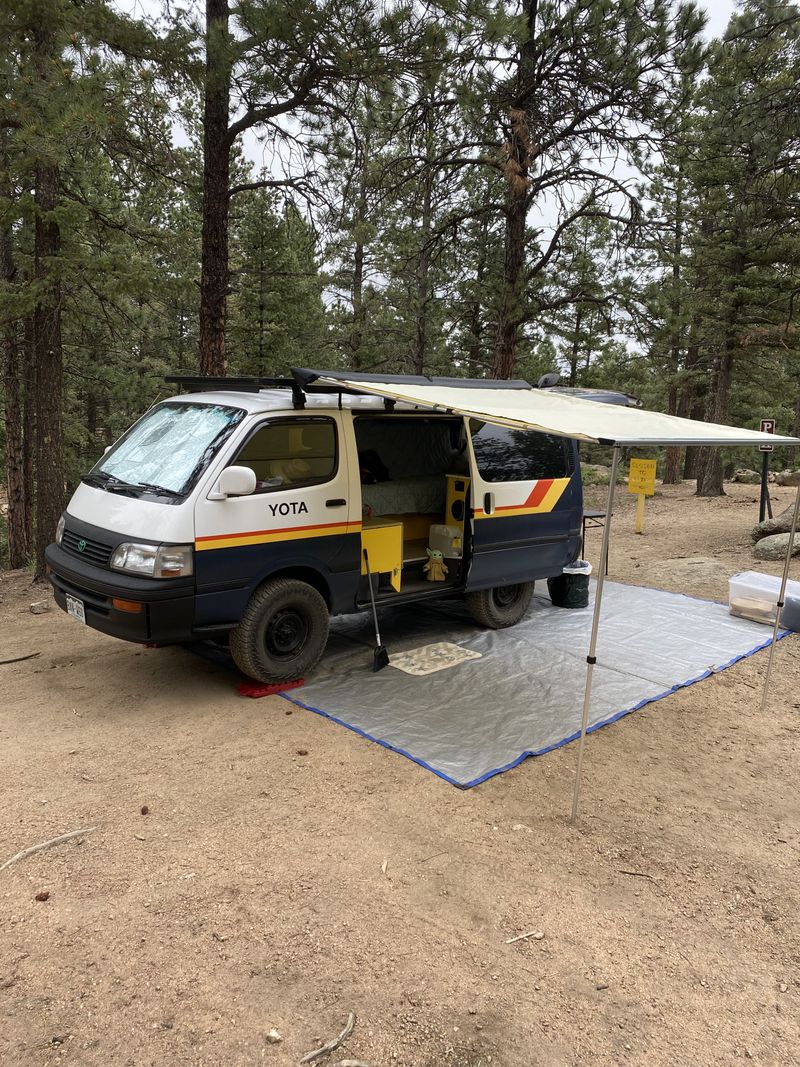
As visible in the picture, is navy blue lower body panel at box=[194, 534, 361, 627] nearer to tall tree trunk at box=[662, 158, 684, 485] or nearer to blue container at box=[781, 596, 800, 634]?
tall tree trunk at box=[662, 158, 684, 485]

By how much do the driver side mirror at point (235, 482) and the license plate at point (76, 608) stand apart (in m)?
1.19

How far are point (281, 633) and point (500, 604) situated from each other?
8.39ft

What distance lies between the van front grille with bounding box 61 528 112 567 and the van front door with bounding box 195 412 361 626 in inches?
25.7

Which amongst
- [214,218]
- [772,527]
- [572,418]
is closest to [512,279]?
[214,218]

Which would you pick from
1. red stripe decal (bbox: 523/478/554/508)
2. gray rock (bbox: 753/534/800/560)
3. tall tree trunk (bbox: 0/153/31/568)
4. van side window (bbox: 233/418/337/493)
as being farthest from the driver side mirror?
tall tree trunk (bbox: 0/153/31/568)

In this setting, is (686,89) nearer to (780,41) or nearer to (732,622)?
(780,41)

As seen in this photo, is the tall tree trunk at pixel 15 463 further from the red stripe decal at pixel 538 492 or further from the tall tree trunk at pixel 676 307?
the tall tree trunk at pixel 676 307

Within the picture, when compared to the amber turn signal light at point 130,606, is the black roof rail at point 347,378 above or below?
above

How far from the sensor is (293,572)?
5113 mm

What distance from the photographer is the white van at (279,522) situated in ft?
14.8

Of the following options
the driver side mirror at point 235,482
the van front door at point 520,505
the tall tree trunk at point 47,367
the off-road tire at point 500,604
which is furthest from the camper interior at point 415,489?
the tall tree trunk at point 47,367

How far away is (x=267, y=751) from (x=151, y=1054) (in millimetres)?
2047

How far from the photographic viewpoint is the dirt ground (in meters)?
2.33

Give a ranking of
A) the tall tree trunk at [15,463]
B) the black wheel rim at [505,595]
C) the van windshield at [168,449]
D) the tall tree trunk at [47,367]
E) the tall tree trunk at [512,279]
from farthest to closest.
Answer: the tall tree trunk at [15,463] < the tall tree trunk at [512,279] < the tall tree trunk at [47,367] < the black wheel rim at [505,595] < the van windshield at [168,449]
